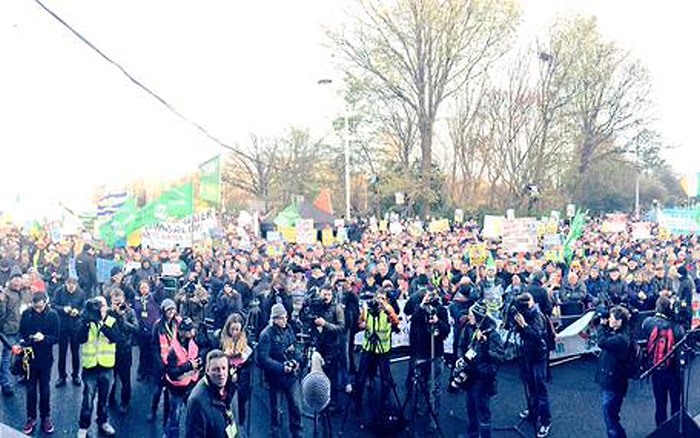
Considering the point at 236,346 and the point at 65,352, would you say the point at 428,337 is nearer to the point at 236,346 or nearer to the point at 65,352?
the point at 236,346

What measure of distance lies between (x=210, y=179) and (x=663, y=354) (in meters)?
9.99

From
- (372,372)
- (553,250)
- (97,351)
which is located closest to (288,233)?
(553,250)

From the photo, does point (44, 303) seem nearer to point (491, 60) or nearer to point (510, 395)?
point (510, 395)

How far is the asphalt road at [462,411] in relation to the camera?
883 cm

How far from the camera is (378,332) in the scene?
30.2 ft

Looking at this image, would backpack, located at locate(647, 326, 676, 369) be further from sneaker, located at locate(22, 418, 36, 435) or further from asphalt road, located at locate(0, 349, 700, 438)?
sneaker, located at locate(22, 418, 36, 435)

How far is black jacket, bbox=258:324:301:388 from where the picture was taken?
7.88 meters

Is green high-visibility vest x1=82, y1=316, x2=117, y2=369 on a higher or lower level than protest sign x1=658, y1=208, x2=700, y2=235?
lower

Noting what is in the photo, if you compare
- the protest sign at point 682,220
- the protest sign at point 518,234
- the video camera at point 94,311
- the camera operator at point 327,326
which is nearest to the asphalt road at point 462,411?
the camera operator at point 327,326

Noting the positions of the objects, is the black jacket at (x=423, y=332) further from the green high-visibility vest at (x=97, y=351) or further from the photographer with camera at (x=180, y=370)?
the green high-visibility vest at (x=97, y=351)

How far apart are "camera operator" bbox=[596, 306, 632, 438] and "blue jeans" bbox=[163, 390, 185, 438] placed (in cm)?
494

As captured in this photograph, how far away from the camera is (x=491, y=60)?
111ft

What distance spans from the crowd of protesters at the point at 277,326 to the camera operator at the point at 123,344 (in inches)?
0.8

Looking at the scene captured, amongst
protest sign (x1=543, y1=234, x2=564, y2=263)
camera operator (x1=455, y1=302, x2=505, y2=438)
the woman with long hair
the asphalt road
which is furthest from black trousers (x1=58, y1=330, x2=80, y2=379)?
protest sign (x1=543, y1=234, x2=564, y2=263)
